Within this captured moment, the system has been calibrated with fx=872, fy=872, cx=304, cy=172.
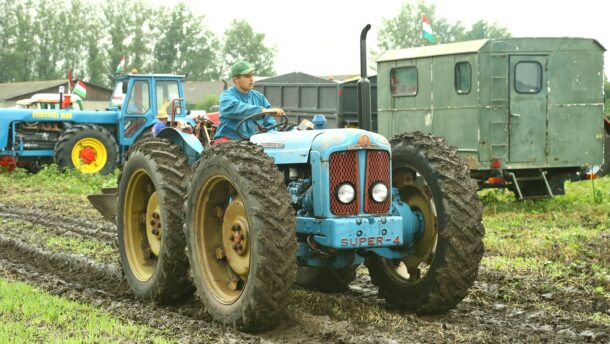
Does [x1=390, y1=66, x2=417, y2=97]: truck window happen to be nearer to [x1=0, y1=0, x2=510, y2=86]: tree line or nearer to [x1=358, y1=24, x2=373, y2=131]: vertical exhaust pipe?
[x1=358, y1=24, x2=373, y2=131]: vertical exhaust pipe

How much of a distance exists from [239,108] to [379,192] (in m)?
1.52

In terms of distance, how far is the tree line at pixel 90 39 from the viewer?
77.5 m

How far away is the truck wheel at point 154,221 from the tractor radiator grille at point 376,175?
1.47 metres

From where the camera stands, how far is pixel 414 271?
6645mm

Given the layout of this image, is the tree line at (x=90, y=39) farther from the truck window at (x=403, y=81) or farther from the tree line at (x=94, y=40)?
the truck window at (x=403, y=81)

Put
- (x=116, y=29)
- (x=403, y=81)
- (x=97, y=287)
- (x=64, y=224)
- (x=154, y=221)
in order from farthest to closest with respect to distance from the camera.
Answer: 1. (x=116, y=29)
2. (x=403, y=81)
3. (x=64, y=224)
4. (x=97, y=287)
5. (x=154, y=221)

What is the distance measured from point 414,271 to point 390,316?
21.1 inches

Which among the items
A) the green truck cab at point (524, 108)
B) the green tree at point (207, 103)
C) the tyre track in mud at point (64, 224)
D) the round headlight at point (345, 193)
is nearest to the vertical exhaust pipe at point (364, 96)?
the round headlight at point (345, 193)

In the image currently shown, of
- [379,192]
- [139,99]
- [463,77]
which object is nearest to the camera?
[379,192]

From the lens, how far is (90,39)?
258 feet

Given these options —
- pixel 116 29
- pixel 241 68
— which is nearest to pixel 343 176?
pixel 241 68

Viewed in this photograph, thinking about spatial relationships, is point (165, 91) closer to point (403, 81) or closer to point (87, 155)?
point (87, 155)

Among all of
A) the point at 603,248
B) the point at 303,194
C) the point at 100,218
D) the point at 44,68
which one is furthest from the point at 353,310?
the point at 44,68

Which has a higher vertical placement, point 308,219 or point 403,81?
point 403,81
